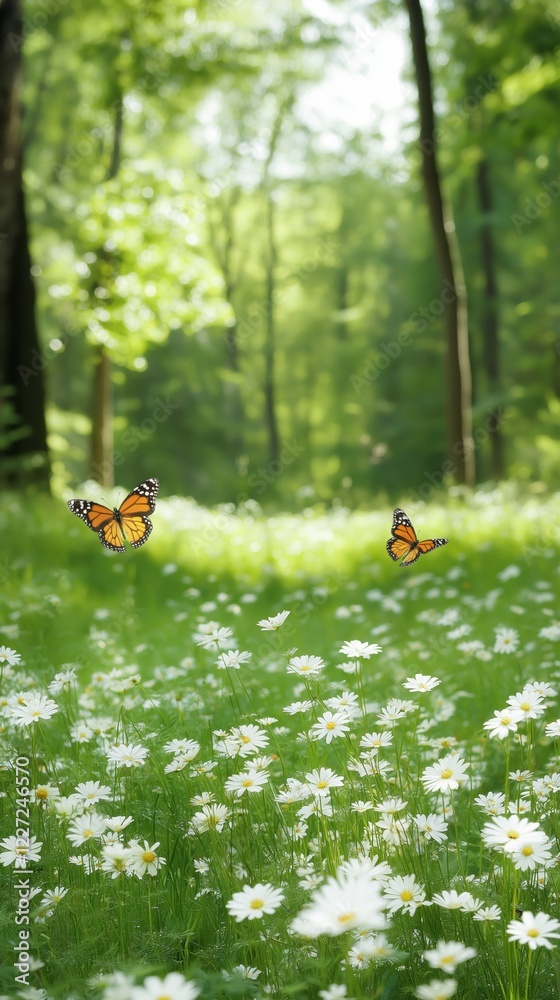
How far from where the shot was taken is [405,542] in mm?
3660

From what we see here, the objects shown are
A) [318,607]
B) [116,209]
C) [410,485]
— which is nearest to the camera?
[318,607]

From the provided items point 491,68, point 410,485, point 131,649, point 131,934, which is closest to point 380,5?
point 491,68

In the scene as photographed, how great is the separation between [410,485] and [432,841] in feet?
84.9

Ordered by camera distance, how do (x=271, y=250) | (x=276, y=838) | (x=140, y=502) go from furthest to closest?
1. (x=271, y=250)
2. (x=140, y=502)
3. (x=276, y=838)

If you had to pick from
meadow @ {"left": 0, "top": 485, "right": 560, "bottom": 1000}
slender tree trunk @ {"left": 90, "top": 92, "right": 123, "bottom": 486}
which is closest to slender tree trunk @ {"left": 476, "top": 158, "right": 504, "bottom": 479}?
slender tree trunk @ {"left": 90, "top": 92, "right": 123, "bottom": 486}

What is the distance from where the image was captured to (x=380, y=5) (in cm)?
1302

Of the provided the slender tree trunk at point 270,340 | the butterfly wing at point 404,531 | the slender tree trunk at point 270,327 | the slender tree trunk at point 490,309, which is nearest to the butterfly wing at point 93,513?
the butterfly wing at point 404,531

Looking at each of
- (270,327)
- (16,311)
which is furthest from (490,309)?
(16,311)

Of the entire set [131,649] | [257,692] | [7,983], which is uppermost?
[131,649]

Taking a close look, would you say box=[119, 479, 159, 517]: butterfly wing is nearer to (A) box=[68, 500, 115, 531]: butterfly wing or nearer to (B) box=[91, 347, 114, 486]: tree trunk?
(A) box=[68, 500, 115, 531]: butterfly wing

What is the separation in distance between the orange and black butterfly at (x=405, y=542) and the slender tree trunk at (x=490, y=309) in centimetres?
1893

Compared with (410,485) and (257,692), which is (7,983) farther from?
(410,485)

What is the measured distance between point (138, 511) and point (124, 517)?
108mm

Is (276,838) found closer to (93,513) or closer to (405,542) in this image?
(405,542)
